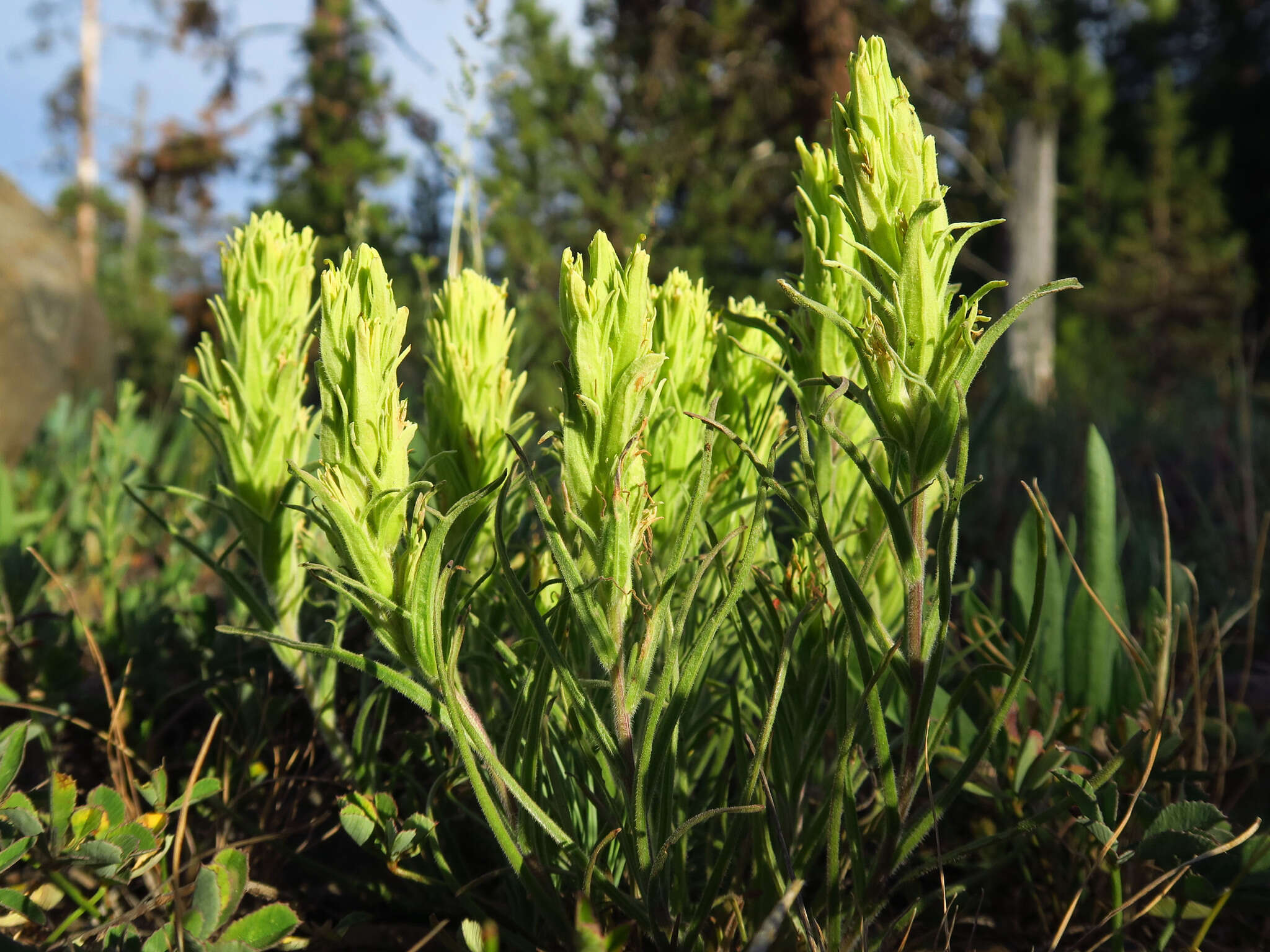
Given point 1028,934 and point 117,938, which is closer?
point 117,938

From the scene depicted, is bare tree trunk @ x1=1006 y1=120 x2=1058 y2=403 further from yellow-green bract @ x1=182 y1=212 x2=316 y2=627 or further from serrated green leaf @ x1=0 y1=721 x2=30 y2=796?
serrated green leaf @ x1=0 y1=721 x2=30 y2=796

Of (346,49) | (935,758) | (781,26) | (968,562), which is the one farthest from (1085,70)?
(935,758)

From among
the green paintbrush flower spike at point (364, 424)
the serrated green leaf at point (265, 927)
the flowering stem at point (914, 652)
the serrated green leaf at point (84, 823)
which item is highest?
the green paintbrush flower spike at point (364, 424)

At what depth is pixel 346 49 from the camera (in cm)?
1167

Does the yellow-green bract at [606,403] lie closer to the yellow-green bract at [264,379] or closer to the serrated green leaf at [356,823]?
the serrated green leaf at [356,823]

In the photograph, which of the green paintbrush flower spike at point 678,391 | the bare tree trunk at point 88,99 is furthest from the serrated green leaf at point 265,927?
the bare tree trunk at point 88,99

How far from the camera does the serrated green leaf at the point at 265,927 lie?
843 mm

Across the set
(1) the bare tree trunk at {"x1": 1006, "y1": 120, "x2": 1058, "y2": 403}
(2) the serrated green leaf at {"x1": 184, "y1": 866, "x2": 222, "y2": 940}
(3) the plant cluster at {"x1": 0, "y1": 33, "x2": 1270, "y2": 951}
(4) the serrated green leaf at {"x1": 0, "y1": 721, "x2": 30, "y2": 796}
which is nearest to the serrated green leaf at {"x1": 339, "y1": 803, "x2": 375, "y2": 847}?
(3) the plant cluster at {"x1": 0, "y1": 33, "x2": 1270, "y2": 951}

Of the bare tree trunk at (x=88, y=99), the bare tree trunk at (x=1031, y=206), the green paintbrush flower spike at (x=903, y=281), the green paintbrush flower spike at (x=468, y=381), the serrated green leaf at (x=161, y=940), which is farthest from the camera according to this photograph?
the bare tree trunk at (x=88, y=99)

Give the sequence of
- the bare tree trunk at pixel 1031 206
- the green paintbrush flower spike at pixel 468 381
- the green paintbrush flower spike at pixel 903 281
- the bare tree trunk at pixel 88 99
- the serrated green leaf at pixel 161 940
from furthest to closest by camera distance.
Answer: the bare tree trunk at pixel 88 99 < the bare tree trunk at pixel 1031 206 < the green paintbrush flower spike at pixel 468 381 < the serrated green leaf at pixel 161 940 < the green paintbrush flower spike at pixel 903 281

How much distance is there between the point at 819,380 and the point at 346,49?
1300 centimetres

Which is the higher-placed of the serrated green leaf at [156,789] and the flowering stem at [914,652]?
the flowering stem at [914,652]

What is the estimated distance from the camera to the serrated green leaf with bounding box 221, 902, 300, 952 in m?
0.84

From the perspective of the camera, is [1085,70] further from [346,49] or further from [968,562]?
[968,562]
